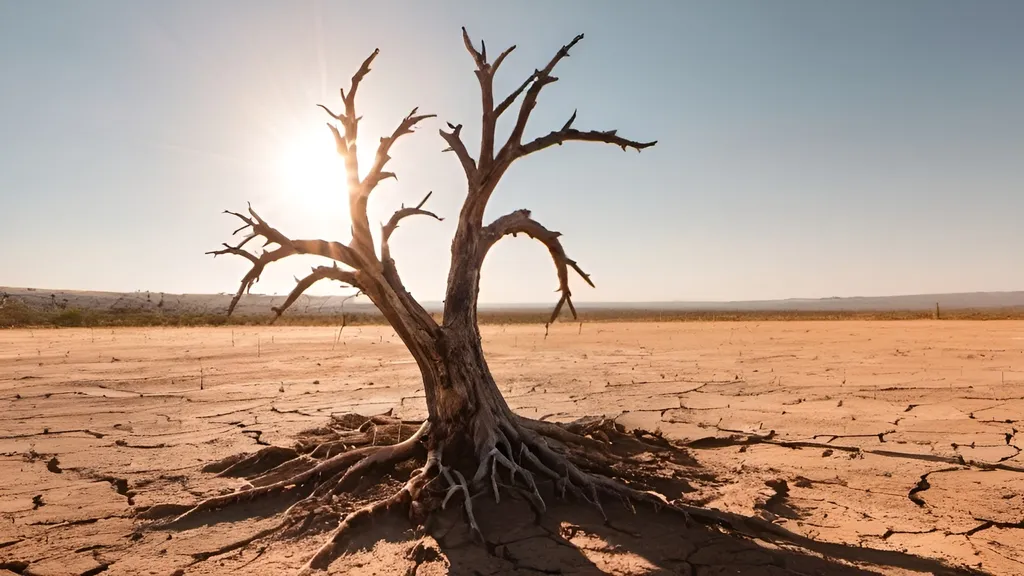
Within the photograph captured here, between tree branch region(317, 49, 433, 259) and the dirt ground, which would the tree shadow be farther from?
tree branch region(317, 49, 433, 259)

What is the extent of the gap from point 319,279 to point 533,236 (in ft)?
5.63

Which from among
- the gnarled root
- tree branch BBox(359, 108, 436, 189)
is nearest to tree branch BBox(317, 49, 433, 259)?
tree branch BBox(359, 108, 436, 189)

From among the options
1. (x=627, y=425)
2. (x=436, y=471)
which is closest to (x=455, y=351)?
(x=436, y=471)

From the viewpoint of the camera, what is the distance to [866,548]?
310cm

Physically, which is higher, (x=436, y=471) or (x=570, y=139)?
(x=570, y=139)

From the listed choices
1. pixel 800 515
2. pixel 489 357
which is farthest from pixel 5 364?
pixel 800 515

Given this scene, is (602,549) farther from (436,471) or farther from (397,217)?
(397,217)

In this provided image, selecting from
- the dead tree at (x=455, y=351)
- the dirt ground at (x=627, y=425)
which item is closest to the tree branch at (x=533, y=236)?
the dead tree at (x=455, y=351)

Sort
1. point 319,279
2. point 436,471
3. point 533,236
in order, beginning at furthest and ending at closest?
point 533,236 → point 436,471 → point 319,279

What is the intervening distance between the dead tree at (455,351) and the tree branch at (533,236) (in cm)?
1

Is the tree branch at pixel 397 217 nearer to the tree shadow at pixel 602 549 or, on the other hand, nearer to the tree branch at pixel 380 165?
the tree branch at pixel 380 165

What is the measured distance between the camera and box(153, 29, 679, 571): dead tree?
12.5 ft

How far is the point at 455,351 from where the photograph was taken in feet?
13.2

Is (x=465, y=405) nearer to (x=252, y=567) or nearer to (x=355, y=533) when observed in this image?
(x=355, y=533)
